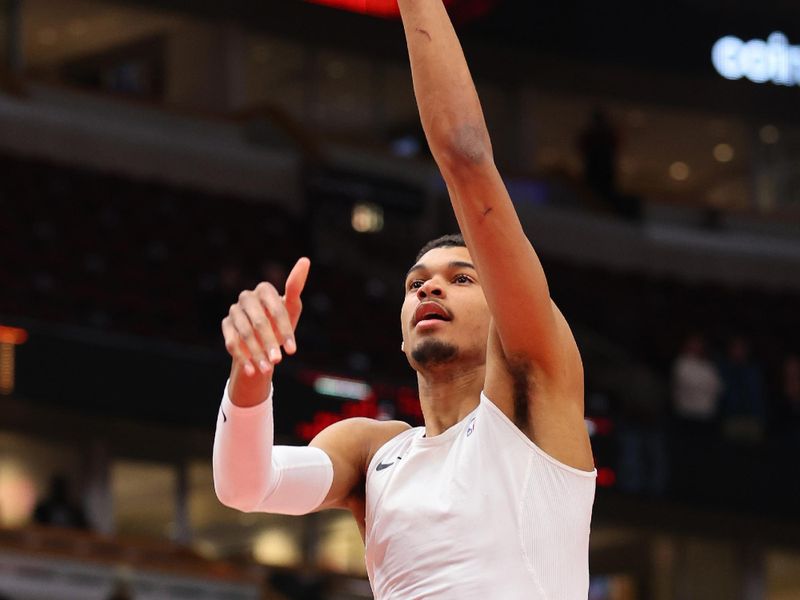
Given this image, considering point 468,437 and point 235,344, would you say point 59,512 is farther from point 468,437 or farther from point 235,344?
point 235,344

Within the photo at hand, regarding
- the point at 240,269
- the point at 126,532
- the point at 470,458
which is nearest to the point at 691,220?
the point at 240,269

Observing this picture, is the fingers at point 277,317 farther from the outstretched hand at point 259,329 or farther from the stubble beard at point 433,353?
the stubble beard at point 433,353

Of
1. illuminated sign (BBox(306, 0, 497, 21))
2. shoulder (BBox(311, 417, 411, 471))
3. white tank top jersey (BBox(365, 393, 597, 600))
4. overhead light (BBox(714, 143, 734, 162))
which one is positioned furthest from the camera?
overhead light (BBox(714, 143, 734, 162))

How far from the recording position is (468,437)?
133 inches

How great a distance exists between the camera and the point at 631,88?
26297 millimetres

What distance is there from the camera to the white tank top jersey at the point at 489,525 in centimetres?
320

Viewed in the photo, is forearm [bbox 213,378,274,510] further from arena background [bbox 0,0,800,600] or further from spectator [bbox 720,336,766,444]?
spectator [bbox 720,336,766,444]

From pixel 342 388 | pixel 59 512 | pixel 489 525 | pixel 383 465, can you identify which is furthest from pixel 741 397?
pixel 489 525

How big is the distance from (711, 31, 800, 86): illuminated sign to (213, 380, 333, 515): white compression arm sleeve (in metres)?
22.1

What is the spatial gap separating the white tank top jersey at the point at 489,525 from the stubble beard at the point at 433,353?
0.59ft

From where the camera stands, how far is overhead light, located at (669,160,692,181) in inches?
1138

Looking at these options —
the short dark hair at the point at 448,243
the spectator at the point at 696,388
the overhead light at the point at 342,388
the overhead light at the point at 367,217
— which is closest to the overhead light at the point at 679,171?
the overhead light at the point at 367,217

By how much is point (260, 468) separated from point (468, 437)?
0.44m

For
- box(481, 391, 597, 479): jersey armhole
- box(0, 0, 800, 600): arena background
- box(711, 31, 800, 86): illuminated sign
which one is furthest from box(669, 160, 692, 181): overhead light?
box(481, 391, 597, 479): jersey armhole
